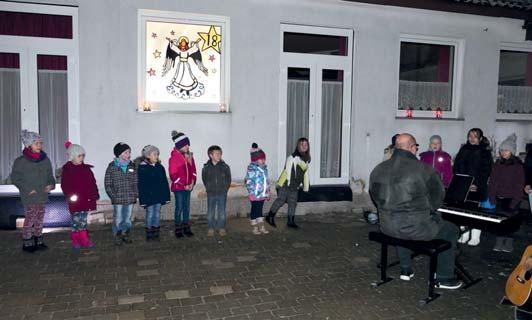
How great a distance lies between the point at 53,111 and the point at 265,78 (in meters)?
3.89

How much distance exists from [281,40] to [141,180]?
3.96 m

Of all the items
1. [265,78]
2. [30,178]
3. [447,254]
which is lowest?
[447,254]

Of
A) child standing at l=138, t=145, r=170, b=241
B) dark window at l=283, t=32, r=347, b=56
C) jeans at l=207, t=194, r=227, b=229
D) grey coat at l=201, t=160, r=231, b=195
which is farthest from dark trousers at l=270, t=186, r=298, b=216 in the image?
dark window at l=283, t=32, r=347, b=56

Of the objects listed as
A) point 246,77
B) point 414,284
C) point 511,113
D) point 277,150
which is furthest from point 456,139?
point 414,284

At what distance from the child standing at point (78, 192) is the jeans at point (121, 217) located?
36 cm

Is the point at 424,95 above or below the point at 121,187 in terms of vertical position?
above

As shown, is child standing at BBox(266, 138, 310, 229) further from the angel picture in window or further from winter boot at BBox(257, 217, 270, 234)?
the angel picture in window

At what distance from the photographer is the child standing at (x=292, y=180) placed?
7.96 m

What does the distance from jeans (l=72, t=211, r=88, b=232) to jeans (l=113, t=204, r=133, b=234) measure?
45cm

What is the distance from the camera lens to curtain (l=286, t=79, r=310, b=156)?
927 centimetres

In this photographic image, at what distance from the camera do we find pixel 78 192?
650 centimetres

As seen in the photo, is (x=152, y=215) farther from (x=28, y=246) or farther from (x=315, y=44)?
(x=315, y=44)

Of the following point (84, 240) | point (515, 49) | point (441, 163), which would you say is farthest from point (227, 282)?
point (515, 49)

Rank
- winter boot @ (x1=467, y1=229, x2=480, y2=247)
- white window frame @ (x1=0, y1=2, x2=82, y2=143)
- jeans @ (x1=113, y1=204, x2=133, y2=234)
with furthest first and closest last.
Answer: white window frame @ (x1=0, y1=2, x2=82, y2=143) → winter boot @ (x1=467, y1=229, x2=480, y2=247) → jeans @ (x1=113, y1=204, x2=133, y2=234)
